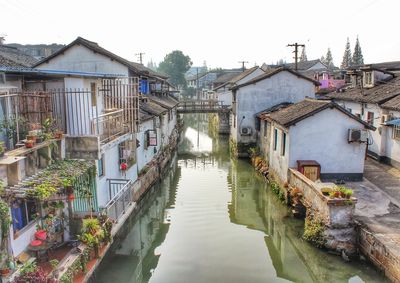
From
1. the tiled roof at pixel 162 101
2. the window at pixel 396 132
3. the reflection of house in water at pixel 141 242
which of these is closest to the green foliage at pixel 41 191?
the reflection of house in water at pixel 141 242

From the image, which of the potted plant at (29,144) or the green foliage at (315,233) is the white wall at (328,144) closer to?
the green foliage at (315,233)

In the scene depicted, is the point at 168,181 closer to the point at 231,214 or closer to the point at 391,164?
the point at 231,214

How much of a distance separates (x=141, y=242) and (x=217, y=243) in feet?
11.0

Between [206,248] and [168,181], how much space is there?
36.3 feet

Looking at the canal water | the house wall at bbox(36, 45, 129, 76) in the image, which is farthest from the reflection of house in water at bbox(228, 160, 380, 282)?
the house wall at bbox(36, 45, 129, 76)

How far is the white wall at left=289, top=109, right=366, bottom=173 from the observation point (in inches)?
734

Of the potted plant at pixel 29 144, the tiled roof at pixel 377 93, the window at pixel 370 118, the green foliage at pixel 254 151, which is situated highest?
the tiled roof at pixel 377 93

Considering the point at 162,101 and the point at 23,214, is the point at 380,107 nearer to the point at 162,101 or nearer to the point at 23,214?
the point at 162,101

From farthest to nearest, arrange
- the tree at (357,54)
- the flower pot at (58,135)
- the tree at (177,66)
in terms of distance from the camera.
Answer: the tree at (177,66), the tree at (357,54), the flower pot at (58,135)

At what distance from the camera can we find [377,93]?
25.3 meters

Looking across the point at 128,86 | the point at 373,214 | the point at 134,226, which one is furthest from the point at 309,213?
the point at 128,86

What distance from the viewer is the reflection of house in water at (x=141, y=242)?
12.5 meters

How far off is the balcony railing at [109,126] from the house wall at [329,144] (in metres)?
9.13

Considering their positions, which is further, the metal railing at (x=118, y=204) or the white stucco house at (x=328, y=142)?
the white stucco house at (x=328, y=142)
